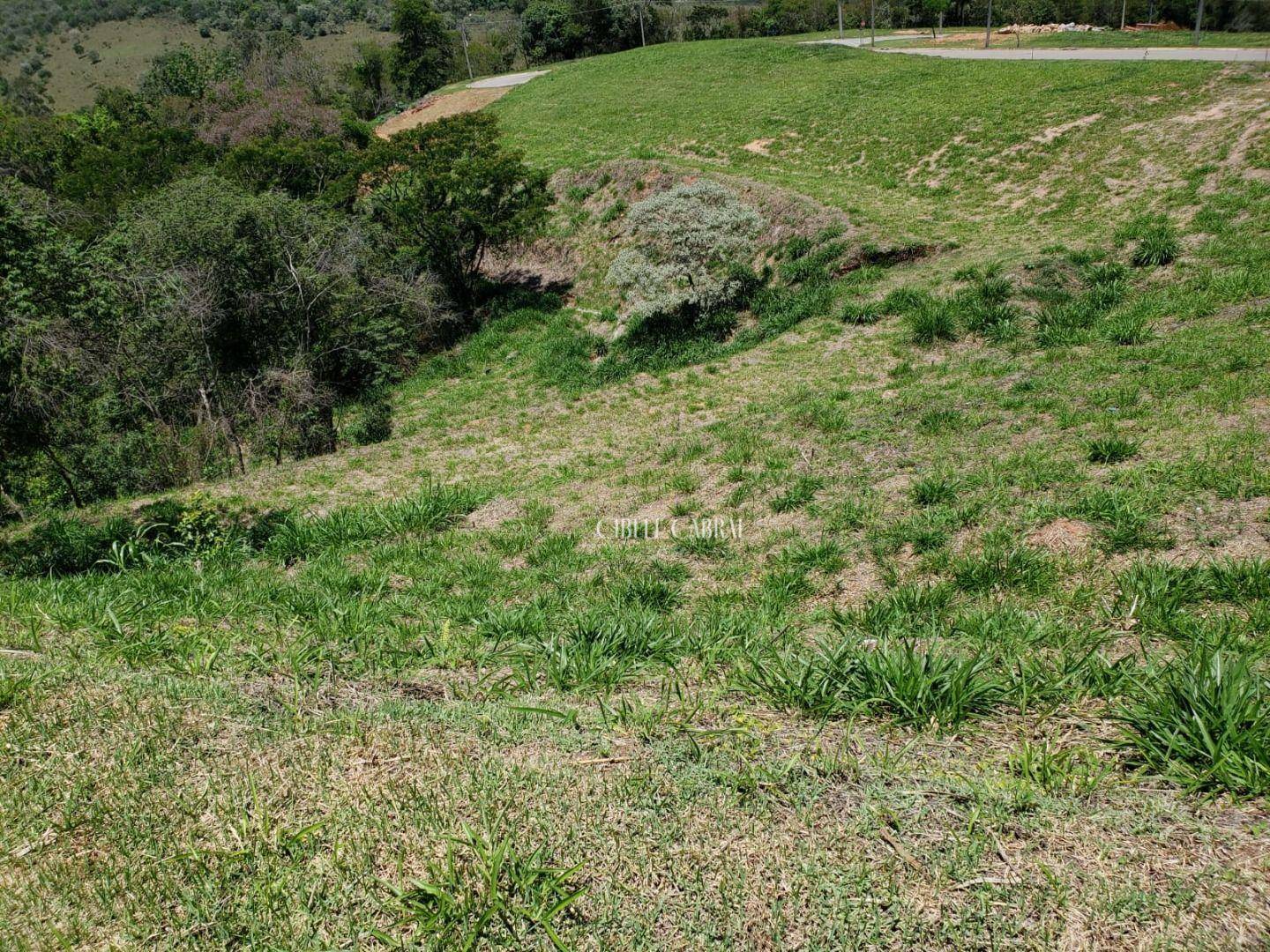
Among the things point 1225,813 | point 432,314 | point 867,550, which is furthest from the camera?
point 432,314

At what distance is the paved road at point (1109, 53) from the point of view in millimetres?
17969

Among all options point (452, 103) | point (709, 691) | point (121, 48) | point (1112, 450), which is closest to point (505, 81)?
point (452, 103)

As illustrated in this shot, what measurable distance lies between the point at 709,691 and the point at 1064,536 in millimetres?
3181

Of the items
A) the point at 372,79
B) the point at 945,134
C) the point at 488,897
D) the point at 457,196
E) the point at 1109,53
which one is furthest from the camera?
the point at 372,79

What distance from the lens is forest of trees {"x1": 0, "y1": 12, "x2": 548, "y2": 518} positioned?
22.6ft

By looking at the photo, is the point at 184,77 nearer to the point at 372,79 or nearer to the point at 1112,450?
the point at 372,79

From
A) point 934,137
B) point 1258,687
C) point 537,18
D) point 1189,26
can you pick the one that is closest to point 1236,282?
point 1258,687

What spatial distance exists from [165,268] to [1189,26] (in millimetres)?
46720

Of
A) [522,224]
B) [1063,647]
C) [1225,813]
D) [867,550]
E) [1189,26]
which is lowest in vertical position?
[867,550]

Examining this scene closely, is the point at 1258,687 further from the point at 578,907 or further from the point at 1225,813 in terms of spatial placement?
the point at 578,907

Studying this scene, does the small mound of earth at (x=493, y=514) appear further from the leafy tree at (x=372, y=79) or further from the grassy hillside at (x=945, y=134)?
the leafy tree at (x=372, y=79)

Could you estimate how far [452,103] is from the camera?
126 ft

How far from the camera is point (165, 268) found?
41.8 feet

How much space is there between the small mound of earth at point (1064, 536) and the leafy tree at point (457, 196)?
615 inches
